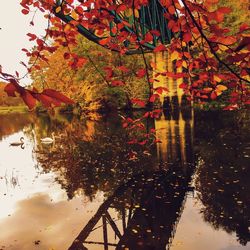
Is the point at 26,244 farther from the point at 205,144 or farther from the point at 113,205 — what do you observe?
the point at 205,144

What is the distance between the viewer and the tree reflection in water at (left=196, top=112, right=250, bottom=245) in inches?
266

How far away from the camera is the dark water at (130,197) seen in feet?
20.7

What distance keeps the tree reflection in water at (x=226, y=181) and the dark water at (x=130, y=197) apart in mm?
21

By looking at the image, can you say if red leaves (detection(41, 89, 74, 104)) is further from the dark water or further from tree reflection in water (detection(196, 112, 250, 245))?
tree reflection in water (detection(196, 112, 250, 245))

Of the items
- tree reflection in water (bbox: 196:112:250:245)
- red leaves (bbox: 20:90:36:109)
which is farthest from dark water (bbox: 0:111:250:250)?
red leaves (bbox: 20:90:36:109)

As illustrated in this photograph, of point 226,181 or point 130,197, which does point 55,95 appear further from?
point 226,181

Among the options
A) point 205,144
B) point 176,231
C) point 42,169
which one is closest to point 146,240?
point 176,231

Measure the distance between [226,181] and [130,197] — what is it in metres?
2.85

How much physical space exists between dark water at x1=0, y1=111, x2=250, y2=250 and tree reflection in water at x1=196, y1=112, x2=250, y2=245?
0.8 inches

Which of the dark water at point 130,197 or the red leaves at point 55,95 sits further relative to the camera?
the dark water at point 130,197

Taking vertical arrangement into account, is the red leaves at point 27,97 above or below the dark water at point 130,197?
above

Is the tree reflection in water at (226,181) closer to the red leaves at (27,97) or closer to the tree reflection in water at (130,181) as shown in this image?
the tree reflection in water at (130,181)

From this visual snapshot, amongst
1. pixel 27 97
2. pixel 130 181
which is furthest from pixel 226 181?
pixel 27 97

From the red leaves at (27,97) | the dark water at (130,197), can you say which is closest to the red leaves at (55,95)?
the red leaves at (27,97)
